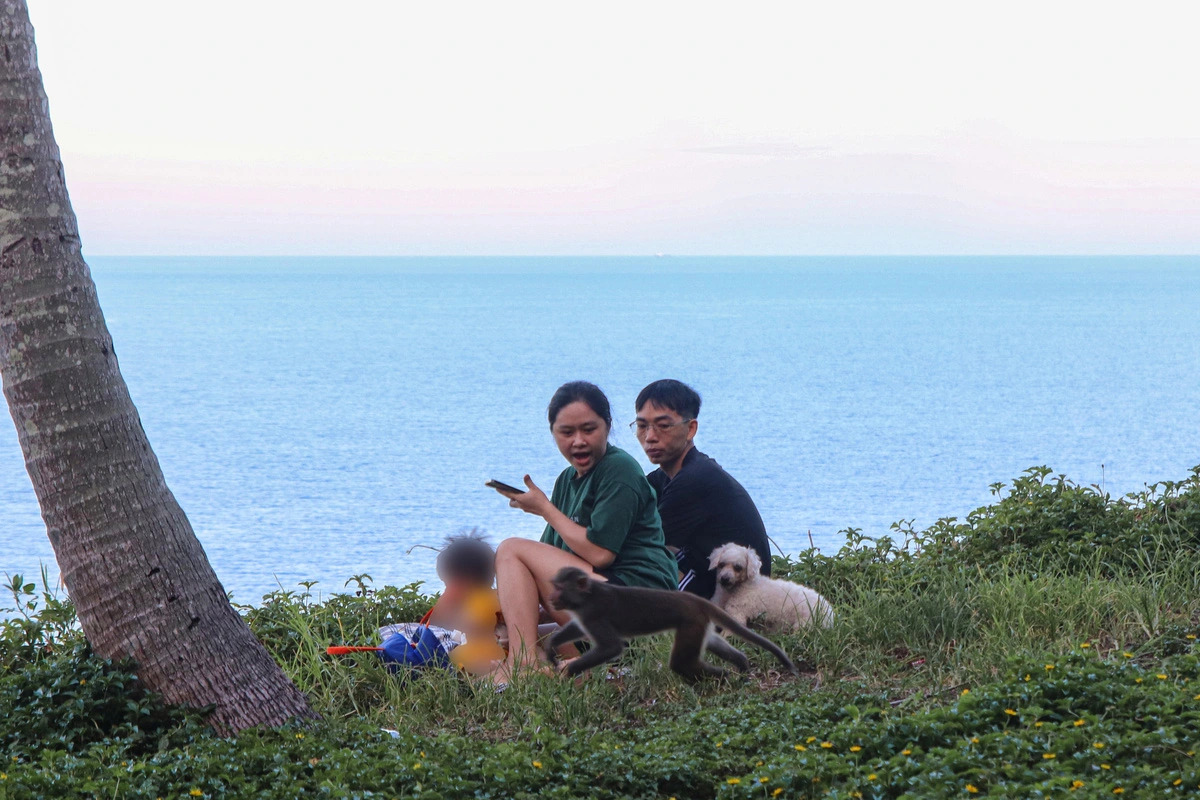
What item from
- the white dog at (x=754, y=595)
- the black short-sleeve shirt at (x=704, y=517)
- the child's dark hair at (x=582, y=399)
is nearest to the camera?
the child's dark hair at (x=582, y=399)

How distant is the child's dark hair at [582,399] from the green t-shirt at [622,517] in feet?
0.68

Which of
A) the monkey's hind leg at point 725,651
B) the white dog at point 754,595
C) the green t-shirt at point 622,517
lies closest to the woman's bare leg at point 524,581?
the green t-shirt at point 622,517

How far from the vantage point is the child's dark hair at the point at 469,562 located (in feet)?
21.0

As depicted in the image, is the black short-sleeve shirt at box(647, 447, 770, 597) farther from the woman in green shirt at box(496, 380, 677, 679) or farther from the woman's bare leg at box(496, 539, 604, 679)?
the woman's bare leg at box(496, 539, 604, 679)

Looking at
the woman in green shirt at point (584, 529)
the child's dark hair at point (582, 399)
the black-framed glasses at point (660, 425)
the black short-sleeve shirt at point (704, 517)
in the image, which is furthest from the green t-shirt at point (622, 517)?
the black-framed glasses at point (660, 425)

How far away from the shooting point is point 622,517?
6.07 m

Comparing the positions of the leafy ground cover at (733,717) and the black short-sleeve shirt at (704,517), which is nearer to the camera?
the leafy ground cover at (733,717)

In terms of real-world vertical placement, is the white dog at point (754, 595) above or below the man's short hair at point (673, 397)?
below

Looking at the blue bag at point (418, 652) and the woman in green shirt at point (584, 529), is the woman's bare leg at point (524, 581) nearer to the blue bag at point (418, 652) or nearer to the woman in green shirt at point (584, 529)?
the woman in green shirt at point (584, 529)

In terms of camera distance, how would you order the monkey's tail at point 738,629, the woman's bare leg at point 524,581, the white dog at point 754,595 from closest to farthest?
the monkey's tail at point 738,629
the woman's bare leg at point 524,581
the white dog at point 754,595

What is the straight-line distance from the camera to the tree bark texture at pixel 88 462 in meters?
4.94

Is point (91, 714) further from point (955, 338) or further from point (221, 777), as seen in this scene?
point (955, 338)

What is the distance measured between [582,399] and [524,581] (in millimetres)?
1008

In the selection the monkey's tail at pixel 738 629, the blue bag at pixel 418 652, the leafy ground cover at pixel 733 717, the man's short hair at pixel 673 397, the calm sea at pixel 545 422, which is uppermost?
the man's short hair at pixel 673 397
